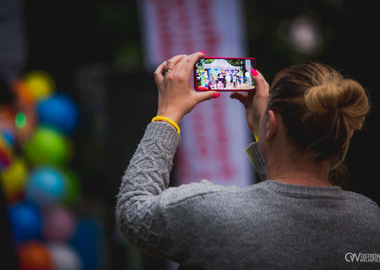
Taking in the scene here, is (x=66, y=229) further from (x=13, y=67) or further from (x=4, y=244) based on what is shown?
(x=4, y=244)

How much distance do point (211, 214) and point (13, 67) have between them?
3343mm

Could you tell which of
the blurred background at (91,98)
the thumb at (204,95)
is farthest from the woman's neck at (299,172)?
the blurred background at (91,98)

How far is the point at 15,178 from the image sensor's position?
3502 millimetres

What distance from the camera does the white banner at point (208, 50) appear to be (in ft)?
13.9

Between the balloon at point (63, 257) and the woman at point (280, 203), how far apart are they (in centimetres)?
274

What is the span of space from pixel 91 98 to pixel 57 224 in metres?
1.40

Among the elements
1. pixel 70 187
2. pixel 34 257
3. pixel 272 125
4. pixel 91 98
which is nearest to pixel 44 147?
pixel 70 187

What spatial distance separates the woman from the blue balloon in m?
2.71

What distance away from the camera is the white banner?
13.9ft

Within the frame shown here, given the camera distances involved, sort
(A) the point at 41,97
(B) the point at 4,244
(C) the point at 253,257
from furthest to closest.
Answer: (A) the point at 41,97 < (B) the point at 4,244 < (C) the point at 253,257

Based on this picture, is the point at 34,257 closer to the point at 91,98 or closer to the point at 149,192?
the point at 91,98

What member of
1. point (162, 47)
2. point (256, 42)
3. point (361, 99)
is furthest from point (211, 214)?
point (256, 42)

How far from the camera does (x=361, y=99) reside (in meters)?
1.16

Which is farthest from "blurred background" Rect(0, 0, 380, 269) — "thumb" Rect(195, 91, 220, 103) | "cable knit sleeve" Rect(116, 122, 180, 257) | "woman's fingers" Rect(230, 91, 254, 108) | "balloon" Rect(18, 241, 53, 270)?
"cable knit sleeve" Rect(116, 122, 180, 257)
